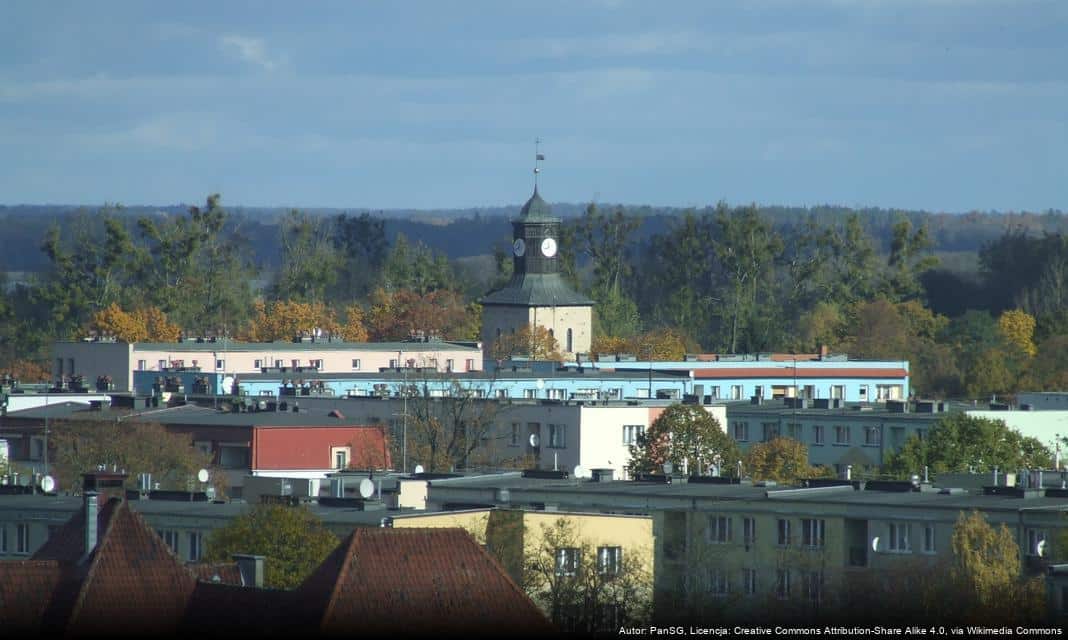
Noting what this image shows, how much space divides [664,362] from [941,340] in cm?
2756

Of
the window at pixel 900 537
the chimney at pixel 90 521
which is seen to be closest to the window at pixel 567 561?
the chimney at pixel 90 521

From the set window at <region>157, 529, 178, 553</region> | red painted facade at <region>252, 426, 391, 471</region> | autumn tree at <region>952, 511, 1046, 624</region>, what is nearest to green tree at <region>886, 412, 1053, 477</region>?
red painted facade at <region>252, 426, 391, 471</region>

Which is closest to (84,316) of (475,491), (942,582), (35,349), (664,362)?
(35,349)

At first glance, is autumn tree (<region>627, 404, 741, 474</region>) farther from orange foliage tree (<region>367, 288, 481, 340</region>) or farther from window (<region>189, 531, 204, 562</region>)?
orange foliage tree (<region>367, 288, 481, 340</region>)

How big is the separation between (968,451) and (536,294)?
55184mm

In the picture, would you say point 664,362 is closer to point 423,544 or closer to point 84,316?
point 84,316

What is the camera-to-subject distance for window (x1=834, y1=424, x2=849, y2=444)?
77.2 meters

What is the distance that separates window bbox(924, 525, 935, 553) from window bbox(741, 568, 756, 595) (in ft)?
9.07

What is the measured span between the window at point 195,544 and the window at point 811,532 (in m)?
9.67

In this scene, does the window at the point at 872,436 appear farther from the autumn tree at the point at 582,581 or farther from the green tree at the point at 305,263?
the green tree at the point at 305,263

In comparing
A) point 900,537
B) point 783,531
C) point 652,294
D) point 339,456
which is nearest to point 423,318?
point 652,294

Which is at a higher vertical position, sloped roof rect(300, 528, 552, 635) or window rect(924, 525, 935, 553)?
sloped roof rect(300, 528, 552, 635)

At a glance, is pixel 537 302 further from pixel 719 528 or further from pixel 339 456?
pixel 719 528

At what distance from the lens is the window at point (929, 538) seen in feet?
147
